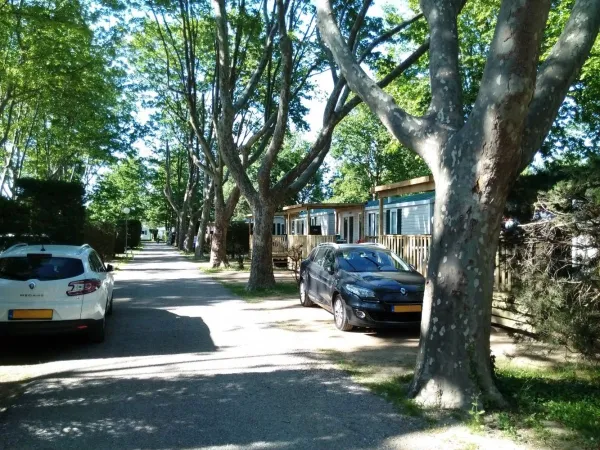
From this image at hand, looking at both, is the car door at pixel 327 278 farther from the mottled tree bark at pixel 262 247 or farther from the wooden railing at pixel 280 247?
the wooden railing at pixel 280 247

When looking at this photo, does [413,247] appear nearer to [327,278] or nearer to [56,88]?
[327,278]

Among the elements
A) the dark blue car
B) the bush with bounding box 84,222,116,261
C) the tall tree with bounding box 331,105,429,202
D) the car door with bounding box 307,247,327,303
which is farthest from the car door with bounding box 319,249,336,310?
the tall tree with bounding box 331,105,429,202

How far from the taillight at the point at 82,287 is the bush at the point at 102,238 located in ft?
58.5

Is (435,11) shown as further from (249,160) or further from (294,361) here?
(249,160)

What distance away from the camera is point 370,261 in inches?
430

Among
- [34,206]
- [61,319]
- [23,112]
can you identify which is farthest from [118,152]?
[61,319]

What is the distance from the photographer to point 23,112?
24000 mm

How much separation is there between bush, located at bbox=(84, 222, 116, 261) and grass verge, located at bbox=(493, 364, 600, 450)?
22.1 meters

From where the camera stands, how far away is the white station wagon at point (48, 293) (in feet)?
24.1

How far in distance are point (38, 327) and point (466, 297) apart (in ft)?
18.4

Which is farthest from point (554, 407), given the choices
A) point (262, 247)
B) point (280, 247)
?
point (280, 247)

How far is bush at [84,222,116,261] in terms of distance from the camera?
25703 mm

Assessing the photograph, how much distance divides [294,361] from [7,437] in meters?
3.68

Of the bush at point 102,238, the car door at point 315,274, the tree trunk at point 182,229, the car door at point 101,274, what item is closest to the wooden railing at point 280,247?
the bush at point 102,238
